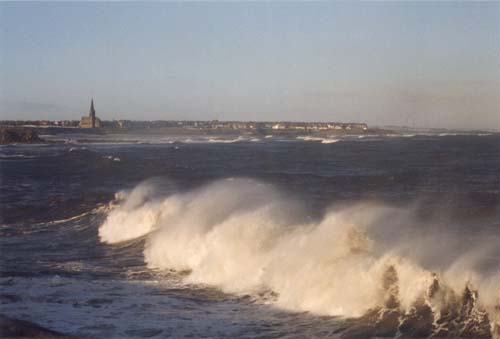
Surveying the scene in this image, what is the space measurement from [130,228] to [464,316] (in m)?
11.2

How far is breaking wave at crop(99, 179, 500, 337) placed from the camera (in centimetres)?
886

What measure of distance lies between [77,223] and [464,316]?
1349 cm

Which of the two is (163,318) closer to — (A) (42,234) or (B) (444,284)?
(B) (444,284)

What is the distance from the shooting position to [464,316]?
28.0ft

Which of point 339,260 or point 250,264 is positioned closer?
point 339,260

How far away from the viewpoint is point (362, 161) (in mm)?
44094

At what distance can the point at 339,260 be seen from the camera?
1088 centimetres

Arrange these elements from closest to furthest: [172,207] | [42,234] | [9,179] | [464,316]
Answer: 1. [464,316]
2. [42,234]
3. [172,207]
4. [9,179]

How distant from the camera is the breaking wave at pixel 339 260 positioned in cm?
886

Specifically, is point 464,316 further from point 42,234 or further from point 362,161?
point 362,161

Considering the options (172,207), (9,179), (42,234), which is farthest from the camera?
(9,179)

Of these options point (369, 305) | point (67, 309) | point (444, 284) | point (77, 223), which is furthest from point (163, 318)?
point (77, 223)

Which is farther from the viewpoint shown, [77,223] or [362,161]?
[362,161]

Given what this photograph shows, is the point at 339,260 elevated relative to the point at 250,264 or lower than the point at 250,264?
elevated
